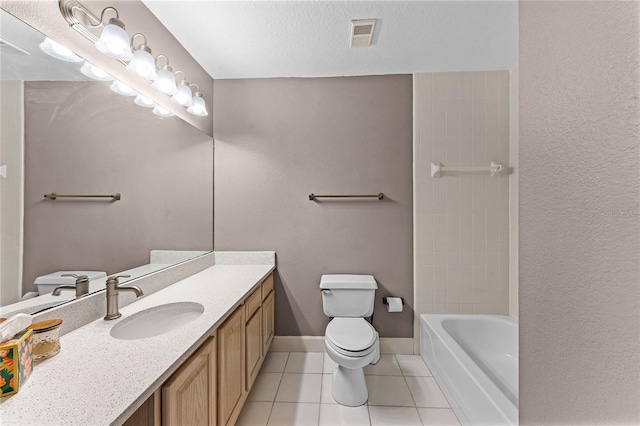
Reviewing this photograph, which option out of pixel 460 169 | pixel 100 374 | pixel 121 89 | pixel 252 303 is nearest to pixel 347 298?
pixel 252 303

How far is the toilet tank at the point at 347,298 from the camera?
6.93 ft

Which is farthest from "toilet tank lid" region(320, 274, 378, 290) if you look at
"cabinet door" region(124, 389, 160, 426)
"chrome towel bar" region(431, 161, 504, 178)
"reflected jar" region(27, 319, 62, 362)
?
"reflected jar" region(27, 319, 62, 362)

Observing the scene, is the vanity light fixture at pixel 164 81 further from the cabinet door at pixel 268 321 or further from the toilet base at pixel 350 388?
the toilet base at pixel 350 388

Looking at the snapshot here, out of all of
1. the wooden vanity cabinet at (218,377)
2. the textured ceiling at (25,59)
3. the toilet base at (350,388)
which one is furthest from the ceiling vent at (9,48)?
the toilet base at (350,388)

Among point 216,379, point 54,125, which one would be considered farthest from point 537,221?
point 54,125

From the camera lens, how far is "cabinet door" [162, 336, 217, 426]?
0.86 meters

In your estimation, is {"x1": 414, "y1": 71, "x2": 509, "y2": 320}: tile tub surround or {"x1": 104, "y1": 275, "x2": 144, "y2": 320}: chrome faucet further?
{"x1": 414, "y1": 71, "x2": 509, "y2": 320}: tile tub surround

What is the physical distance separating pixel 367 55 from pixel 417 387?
245cm

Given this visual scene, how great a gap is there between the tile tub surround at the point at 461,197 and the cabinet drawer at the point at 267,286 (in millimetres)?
1236

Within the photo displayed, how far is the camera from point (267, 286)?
2137 mm

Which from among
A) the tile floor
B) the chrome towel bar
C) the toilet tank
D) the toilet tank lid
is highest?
the chrome towel bar

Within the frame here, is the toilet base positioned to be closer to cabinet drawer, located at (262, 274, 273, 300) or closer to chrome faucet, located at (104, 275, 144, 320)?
cabinet drawer, located at (262, 274, 273, 300)

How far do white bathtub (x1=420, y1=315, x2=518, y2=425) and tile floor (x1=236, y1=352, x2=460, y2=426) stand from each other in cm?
12

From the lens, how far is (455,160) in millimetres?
2289
